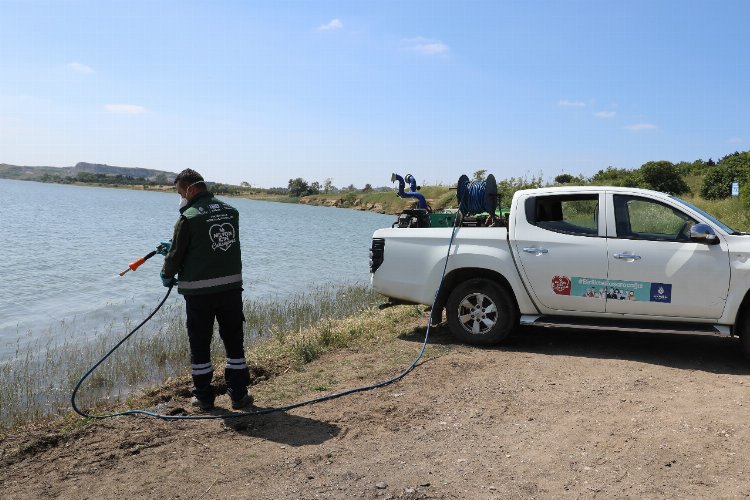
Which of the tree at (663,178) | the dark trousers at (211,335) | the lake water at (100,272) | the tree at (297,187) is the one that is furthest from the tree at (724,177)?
the tree at (297,187)

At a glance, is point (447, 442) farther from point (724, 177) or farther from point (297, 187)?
point (297, 187)

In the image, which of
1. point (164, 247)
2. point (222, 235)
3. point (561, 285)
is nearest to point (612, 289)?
point (561, 285)

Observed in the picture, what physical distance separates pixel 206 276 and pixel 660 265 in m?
4.93

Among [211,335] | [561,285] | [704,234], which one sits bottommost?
[211,335]

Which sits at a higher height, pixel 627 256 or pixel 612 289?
pixel 627 256

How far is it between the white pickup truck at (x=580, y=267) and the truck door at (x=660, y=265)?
11 millimetres

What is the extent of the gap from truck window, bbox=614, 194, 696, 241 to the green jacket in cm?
452

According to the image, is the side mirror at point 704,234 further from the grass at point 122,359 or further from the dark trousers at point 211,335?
the dark trousers at point 211,335

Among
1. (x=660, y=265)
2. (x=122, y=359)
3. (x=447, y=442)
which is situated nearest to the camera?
→ (x=447, y=442)

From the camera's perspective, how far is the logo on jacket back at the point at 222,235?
5602 millimetres

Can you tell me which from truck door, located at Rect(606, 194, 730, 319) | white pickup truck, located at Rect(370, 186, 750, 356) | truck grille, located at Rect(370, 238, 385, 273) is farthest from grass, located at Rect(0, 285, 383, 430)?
truck door, located at Rect(606, 194, 730, 319)

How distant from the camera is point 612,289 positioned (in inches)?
283

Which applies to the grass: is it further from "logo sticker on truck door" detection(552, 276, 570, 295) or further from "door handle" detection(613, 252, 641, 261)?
"door handle" detection(613, 252, 641, 261)

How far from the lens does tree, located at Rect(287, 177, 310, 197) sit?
118431mm
